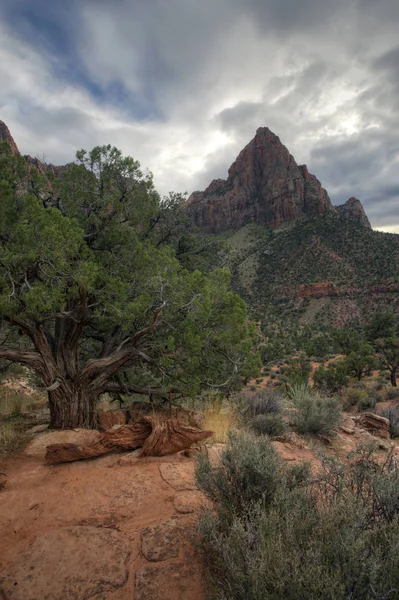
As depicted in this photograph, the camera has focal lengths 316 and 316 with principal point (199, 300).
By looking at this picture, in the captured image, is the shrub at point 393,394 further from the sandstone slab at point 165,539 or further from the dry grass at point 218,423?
the sandstone slab at point 165,539

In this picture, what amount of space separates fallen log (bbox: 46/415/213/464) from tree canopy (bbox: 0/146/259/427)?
0.98 metres

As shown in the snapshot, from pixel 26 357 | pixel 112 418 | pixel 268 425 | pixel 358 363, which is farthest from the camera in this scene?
pixel 358 363

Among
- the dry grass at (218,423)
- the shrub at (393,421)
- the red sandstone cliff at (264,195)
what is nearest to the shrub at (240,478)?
the dry grass at (218,423)

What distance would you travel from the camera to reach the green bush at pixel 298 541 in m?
1.70

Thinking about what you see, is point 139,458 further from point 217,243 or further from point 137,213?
point 217,243

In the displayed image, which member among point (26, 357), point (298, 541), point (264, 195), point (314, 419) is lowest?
point (314, 419)

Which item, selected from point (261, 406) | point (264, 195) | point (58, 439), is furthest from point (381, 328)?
point (264, 195)

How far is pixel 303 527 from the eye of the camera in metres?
2.17

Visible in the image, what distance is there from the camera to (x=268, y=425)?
654 centimetres

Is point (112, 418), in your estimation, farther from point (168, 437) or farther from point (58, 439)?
point (168, 437)

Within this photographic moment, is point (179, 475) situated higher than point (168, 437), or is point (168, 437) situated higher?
point (168, 437)

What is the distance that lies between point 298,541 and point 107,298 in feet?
16.8

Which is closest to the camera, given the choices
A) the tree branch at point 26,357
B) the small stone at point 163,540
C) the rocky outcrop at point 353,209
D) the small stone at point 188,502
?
the small stone at point 163,540

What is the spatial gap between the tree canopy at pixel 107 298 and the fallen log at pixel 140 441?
38.6 inches
